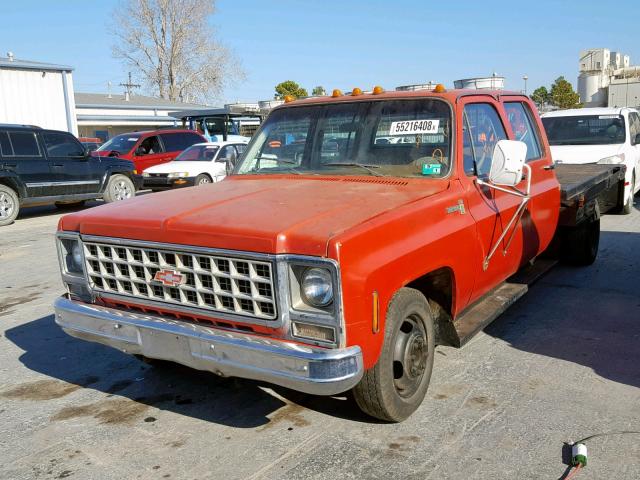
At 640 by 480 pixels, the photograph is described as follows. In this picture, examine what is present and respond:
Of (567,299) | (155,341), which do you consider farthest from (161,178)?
(155,341)

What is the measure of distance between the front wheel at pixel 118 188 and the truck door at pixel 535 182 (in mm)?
10649

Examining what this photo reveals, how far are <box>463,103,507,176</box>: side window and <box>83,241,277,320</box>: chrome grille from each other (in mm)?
1889

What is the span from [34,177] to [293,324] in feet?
37.2

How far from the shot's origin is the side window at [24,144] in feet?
40.8

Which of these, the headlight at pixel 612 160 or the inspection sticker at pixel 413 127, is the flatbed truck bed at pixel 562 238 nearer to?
the inspection sticker at pixel 413 127

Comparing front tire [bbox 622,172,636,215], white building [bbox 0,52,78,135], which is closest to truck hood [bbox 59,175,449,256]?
front tire [bbox 622,172,636,215]

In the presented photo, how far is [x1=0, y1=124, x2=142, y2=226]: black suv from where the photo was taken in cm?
1232

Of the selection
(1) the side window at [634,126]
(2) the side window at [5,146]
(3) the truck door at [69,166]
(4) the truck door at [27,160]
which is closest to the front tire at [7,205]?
(4) the truck door at [27,160]

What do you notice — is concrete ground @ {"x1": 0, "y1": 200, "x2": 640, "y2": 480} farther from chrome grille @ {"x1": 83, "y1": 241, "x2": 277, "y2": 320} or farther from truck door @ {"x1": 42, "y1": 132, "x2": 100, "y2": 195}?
truck door @ {"x1": 42, "y1": 132, "x2": 100, "y2": 195}

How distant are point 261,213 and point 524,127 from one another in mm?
3124

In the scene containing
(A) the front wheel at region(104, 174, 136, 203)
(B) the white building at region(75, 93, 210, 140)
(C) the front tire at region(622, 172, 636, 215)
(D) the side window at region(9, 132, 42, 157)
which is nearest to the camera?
(C) the front tire at region(622, 172, 636, 215)

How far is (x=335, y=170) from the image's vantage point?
4.43m

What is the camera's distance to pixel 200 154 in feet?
54.0

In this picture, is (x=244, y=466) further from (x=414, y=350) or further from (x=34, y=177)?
(x=34, y=177)
